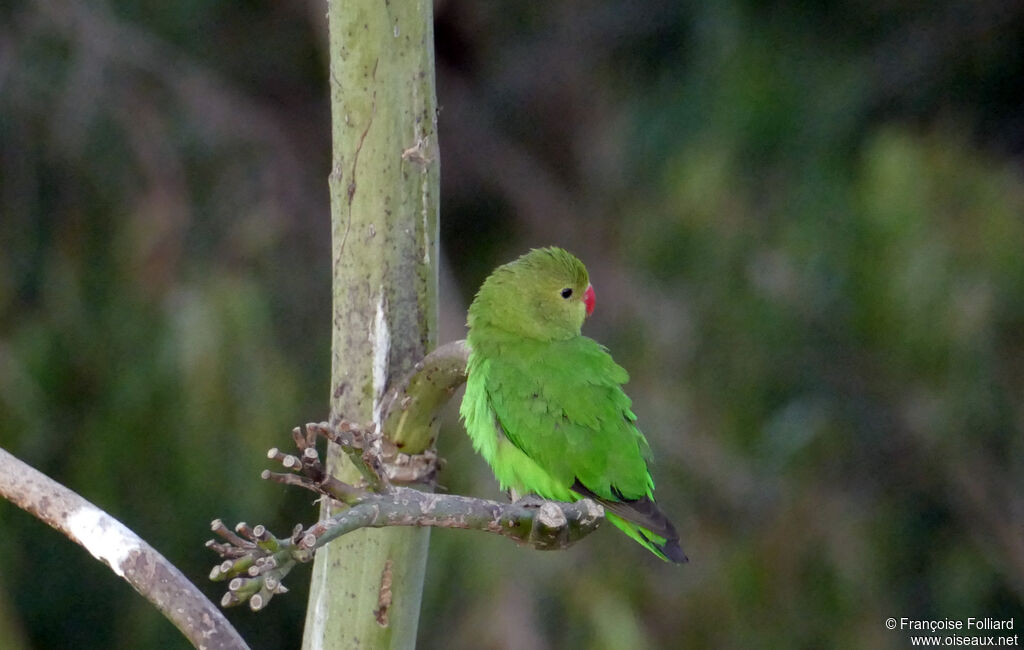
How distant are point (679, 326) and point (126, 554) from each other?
2.76 meters

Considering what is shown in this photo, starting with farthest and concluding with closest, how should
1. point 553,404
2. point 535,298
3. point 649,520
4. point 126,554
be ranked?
1. point 535,298
2. point 553,404
3. point 649,520
4. point 126,554

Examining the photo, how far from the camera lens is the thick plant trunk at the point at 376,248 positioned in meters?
1.64

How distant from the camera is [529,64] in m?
5.16

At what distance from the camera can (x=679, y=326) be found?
3965 mm

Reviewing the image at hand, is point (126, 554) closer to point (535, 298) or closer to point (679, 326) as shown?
point (535, 298)

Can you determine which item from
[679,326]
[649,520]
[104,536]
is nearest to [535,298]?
[649,520]

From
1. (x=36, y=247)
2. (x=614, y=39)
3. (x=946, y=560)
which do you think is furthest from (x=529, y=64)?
(x=946, y=560)

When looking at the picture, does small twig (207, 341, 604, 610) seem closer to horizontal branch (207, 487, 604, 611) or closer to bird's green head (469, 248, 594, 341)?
horizontal branch (207, 487, 604, 611)

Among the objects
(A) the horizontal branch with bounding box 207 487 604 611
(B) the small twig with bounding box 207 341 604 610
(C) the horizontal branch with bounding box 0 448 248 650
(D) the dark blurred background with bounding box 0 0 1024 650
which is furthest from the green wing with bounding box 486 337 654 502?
(D) the dark blurred background with bounding box 0 0 1024 650

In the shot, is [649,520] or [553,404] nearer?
[649,520]

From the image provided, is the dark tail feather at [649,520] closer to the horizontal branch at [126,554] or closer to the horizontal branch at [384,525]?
the horizontal branch at [384,525]

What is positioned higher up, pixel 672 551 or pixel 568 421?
pixel 568 421

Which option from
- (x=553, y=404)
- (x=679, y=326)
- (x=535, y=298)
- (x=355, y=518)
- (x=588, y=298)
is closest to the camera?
(x=355, y=518)

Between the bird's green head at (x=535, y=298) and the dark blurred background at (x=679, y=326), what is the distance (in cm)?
126
